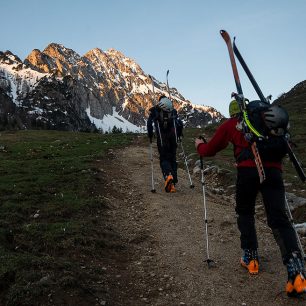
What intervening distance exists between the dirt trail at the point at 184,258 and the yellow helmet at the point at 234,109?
10.9 ft

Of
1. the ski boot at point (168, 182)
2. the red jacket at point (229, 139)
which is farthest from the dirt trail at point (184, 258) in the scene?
the red jacket at point (229, 139)

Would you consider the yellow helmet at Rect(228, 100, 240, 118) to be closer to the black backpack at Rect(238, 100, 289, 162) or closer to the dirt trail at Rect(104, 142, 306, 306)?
the black backpack at Rect(238, 100, 289, 162)

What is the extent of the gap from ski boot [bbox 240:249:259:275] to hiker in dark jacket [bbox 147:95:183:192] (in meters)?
8.10

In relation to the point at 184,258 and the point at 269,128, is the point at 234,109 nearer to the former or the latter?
the point at 269,128

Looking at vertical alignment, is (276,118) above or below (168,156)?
above

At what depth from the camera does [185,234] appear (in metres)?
11.8

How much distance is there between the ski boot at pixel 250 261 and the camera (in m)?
8.74

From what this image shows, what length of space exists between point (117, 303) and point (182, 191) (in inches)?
390

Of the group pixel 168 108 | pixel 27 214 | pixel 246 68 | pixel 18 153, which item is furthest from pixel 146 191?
pixel 18 153

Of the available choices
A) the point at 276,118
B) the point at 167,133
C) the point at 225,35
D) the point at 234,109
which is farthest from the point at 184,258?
the point at 167,133

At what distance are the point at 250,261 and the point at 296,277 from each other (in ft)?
5.23

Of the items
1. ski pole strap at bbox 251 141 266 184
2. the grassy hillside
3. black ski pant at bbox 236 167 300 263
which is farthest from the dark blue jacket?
ski pole strap at bbox 251 141 266 184

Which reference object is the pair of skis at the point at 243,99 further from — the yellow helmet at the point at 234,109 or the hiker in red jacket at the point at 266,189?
the yellow helmet at the point at 234,109

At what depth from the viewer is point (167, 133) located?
1711 cm
